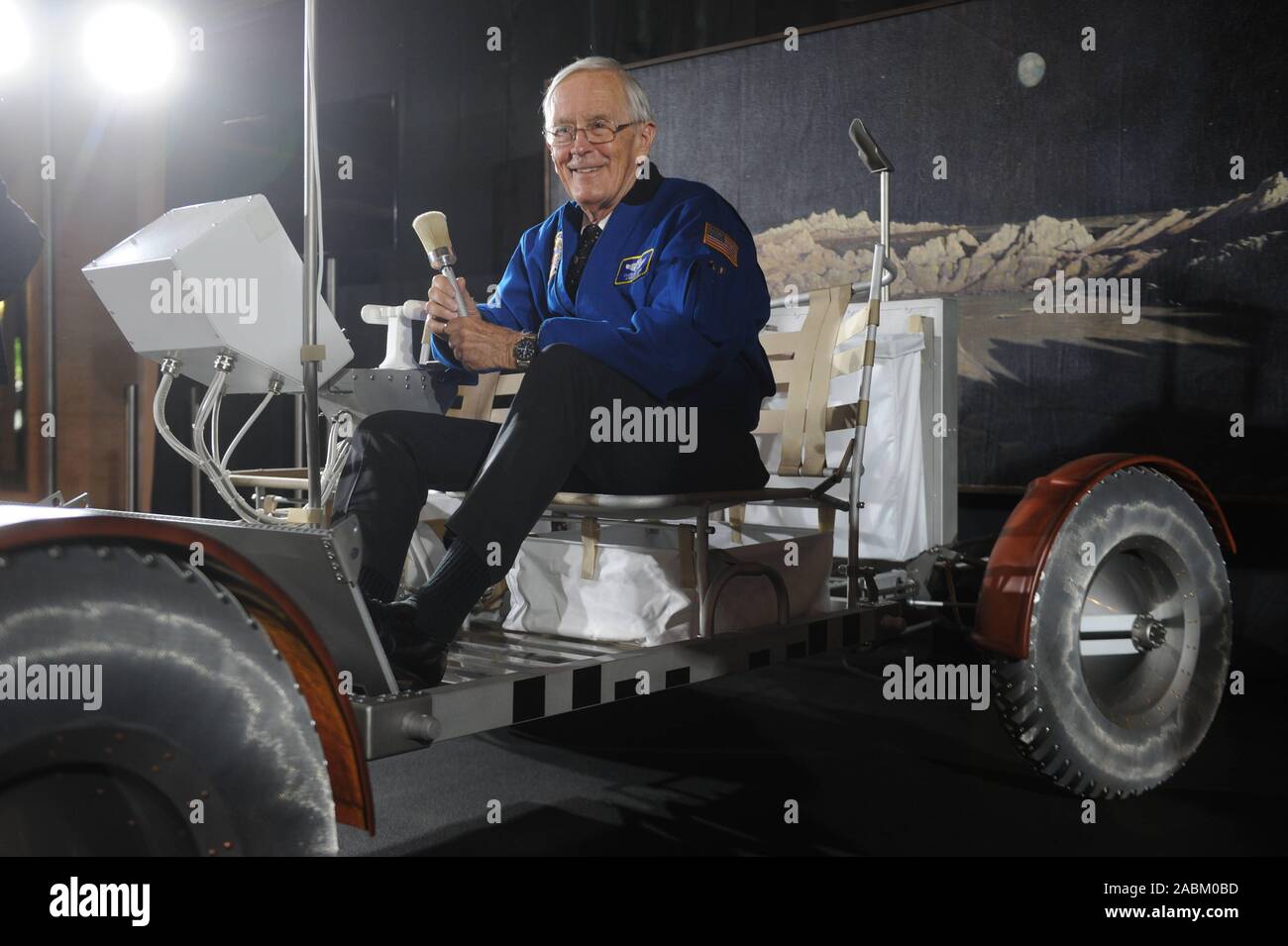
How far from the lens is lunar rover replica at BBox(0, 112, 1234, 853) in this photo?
1146mm

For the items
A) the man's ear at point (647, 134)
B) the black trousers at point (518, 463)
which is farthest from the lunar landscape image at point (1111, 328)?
the black trousers at point (518, 463)

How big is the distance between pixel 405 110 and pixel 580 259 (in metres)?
3.50

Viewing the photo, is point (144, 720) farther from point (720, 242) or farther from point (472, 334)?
point (720, 242)

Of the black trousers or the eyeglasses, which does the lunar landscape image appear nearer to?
the eyeglasses

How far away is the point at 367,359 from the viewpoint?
5.67 metres

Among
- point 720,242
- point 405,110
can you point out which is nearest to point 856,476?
point 720,242

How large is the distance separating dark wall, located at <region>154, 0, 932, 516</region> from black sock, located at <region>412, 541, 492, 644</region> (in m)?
3.82

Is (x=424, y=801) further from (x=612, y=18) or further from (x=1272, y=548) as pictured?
(x=612, y=18)

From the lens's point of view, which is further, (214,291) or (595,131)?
(595,131)

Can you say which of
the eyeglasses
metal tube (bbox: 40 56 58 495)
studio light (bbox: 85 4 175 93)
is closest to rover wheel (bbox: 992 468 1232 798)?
the eyeglasses

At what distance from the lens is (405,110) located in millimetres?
5539

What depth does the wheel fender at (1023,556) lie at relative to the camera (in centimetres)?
230

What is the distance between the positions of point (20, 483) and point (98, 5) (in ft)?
6.77
